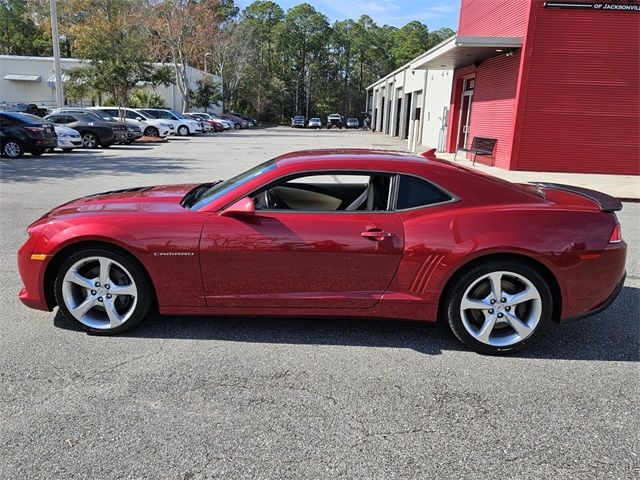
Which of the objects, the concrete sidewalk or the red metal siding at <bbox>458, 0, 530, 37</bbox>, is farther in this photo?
the red metal siding at <bbox>458, 0, 530, 37</bbox>

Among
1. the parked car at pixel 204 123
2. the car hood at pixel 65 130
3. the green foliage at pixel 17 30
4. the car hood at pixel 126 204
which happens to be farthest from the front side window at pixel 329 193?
the green foliage at pixel 17 30

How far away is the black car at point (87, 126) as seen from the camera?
2095cm

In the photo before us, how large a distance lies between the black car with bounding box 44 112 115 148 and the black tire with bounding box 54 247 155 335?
19165 millimetres

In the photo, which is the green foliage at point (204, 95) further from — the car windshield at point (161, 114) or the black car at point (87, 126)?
the black car at point (87, 126)

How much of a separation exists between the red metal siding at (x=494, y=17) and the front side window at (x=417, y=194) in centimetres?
1326

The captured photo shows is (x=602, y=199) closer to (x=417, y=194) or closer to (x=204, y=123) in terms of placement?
(x=417, y=194)

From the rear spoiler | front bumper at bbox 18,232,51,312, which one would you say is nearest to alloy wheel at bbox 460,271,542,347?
the rear spoiler

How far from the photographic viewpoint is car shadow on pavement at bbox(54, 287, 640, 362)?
12.7 ft

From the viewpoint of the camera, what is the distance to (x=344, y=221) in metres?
3.69

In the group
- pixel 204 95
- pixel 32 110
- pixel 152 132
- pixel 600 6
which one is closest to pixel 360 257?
pixel 600 6

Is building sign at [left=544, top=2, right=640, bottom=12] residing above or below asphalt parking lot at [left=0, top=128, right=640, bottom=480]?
above

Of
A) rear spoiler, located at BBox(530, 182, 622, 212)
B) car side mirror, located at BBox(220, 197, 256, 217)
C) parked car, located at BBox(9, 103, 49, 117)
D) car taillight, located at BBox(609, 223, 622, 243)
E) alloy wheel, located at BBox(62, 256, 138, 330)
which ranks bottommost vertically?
alloy wheel, located at BBox(62, 256, 138, 330)

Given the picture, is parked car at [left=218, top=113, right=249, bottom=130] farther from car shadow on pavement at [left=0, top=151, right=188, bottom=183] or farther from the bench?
the bench

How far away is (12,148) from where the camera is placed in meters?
16.3
